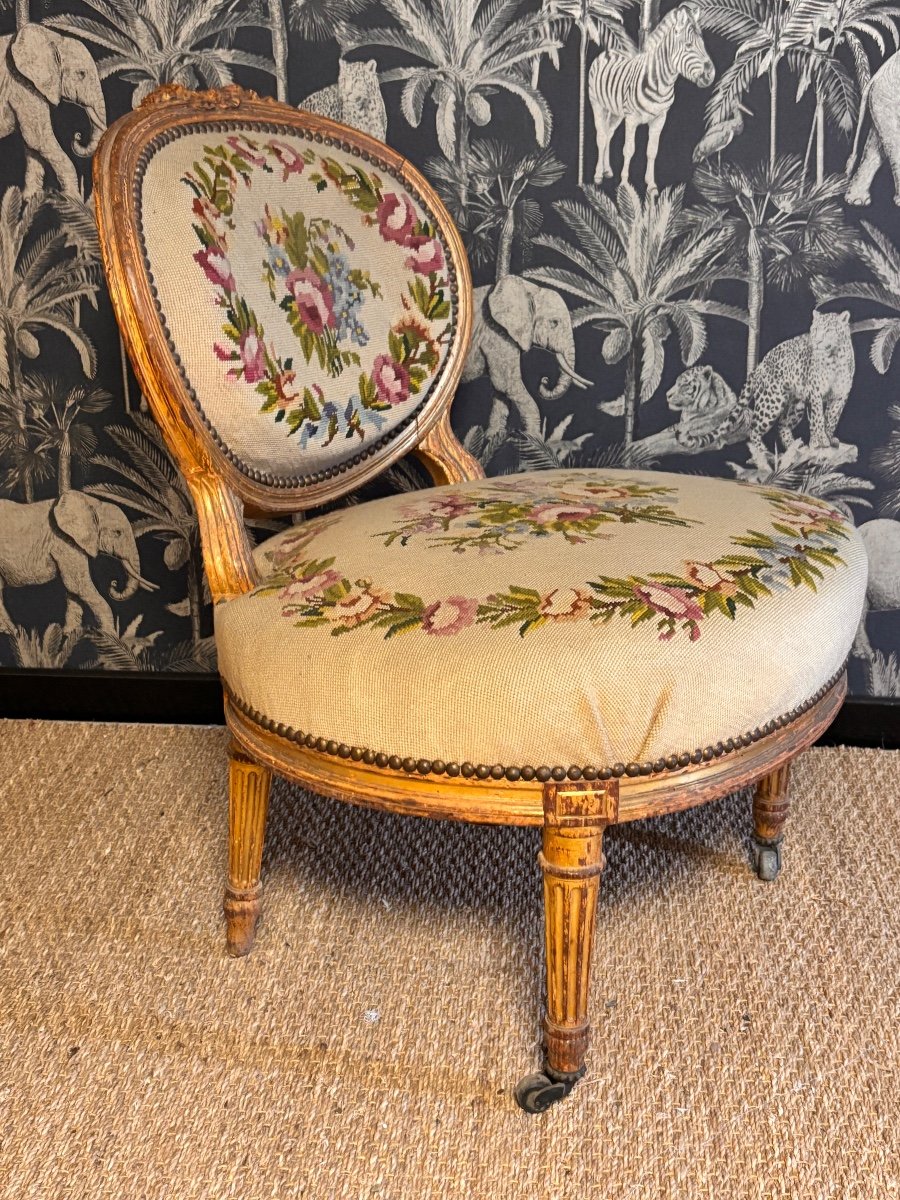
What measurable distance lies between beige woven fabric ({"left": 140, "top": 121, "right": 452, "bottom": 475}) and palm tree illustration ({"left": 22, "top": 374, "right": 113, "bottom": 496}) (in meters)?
0.51

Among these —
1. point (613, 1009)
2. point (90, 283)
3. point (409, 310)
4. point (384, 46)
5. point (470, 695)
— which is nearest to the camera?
point (470, 695)

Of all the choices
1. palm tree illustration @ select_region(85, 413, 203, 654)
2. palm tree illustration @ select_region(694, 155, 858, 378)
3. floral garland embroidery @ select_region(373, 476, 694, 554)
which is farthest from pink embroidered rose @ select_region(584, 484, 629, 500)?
palm tree illustration @ select_region(85, 413, 203, 654)

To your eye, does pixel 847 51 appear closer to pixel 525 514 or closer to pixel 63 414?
pixel 525 514

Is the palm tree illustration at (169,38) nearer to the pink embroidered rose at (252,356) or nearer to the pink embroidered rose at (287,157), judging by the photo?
the pink embroidered rose at (287,157)

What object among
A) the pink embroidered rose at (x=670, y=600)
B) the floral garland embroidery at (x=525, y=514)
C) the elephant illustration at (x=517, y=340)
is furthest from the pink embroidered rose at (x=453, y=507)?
the elephant illustration at (x=517, y=340)

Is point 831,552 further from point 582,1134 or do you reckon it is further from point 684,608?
point 582,1134

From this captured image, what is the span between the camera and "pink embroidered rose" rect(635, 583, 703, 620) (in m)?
0.85

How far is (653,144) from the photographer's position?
134 cm

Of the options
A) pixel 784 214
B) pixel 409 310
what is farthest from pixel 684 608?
pixel 784 214

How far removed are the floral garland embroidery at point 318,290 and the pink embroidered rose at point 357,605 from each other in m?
0.25

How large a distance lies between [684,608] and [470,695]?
18cm

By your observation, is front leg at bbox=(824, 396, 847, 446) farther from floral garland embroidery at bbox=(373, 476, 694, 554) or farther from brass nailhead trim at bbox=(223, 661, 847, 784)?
brass nailhead trim at bbox=(223, 661, 847, 784)

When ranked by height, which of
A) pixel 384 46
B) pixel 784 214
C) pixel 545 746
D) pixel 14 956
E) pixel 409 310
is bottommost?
pixel 14 956

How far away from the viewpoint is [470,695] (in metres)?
0.81
